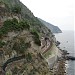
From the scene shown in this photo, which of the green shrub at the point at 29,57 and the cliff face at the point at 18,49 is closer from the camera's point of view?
the cliff face at the point at 18,49

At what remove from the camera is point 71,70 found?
121812 millimetres

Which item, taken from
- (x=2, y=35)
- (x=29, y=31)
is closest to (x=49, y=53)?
(x=29, y=31)

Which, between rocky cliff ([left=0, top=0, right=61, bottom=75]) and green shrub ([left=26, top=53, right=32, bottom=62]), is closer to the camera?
rocky cliff ([left=0, top=0, right=61, bottom=75])

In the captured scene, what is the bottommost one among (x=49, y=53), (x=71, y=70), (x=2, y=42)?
(x=71, y=70)

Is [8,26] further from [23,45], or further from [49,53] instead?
[49,53]

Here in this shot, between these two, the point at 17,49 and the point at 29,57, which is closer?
the point at 17,49

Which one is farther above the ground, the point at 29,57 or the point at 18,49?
the point at 18,49

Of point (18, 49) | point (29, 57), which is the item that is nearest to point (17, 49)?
point (18, 49)

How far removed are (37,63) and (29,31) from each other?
10553 mm

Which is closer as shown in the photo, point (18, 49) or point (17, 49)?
point (17, 49)

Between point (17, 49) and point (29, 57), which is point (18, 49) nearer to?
point (17, 49)

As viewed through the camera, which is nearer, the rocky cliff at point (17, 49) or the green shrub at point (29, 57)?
the rocky cliff at point (17, 49)

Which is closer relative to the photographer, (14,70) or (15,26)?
(14,70)

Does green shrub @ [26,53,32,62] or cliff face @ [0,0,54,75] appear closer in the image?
cliff face @ [0,0,54,75]
